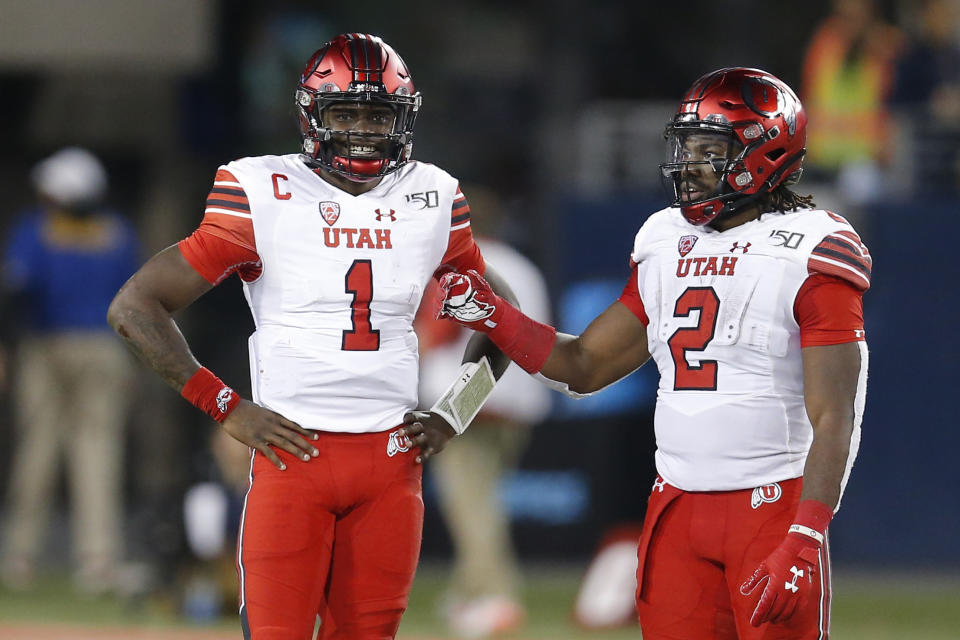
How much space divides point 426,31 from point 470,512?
8.16 meters

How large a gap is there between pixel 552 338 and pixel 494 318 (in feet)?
0.63

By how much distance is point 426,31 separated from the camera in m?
15.1

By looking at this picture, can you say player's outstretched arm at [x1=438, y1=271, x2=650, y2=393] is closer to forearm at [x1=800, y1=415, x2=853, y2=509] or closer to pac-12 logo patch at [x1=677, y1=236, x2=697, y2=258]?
pac-12 logo patch at [x1=677, y1=236, x2=697, y2=258]

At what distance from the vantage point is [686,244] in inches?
170

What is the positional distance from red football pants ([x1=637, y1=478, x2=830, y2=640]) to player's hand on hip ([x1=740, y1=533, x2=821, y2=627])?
96mm

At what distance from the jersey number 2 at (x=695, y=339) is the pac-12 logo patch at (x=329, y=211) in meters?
0.93

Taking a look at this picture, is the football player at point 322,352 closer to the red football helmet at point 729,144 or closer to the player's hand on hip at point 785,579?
the red football helmet at point 729,144

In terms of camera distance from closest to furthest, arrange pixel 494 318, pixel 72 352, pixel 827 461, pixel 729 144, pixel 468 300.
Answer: pixel 827 461, pixel 729 144, pixel 468 300, pixel 494 318, pixel 72 352

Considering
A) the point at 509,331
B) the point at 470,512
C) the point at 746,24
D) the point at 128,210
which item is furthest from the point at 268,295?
the point at 746,24

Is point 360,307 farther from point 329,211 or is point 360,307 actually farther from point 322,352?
point 329,211

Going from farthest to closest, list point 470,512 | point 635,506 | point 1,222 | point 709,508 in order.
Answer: point 1,222 → point 635,506 → point 470,512 → point 709,508

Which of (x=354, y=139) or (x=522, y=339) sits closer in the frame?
(x=354, y=139)

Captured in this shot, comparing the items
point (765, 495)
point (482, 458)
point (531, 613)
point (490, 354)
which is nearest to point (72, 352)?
point (482, 458)

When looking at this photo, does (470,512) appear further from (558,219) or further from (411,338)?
(411,338)
